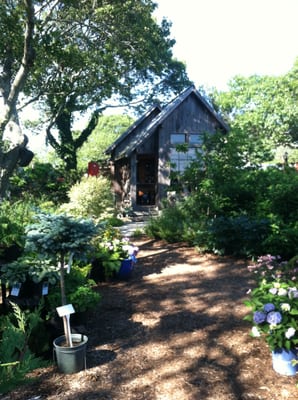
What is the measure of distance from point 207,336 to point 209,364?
64 cm

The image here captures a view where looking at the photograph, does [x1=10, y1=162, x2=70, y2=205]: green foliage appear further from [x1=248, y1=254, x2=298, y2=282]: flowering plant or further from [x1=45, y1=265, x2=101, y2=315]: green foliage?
[x1=248, y1=254, x2=298, y2=282]: flowering plant

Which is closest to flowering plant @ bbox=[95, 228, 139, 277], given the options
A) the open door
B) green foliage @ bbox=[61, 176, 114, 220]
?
green foliage @ bbox=[61, 176, 114, 220]

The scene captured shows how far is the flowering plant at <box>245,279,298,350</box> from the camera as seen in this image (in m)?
3.07

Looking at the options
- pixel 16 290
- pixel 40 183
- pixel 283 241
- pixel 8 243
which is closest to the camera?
pixel 16 290

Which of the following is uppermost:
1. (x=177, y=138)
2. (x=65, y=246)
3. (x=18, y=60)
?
(x=18, y=60)

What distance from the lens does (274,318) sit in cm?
306

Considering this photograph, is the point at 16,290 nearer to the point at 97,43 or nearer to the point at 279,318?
the point at 279,318

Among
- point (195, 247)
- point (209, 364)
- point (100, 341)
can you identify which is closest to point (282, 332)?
point (209, 364)

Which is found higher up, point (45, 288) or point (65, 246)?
point (65, 246)

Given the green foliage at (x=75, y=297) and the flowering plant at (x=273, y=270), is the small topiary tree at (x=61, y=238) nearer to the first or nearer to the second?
the green foliage at (x=75, y=297)

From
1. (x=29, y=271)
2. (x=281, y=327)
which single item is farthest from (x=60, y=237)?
(x=281, y=327)

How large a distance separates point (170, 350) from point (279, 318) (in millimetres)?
1283

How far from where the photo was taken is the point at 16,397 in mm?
2975

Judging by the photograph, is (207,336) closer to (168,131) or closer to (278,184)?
(278,184)
